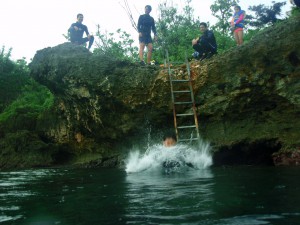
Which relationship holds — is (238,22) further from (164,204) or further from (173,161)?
(164,204)

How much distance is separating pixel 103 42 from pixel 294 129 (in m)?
19.1

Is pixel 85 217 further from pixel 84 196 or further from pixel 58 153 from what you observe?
pixel 58 153

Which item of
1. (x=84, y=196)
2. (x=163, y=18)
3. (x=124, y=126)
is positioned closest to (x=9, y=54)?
(x=163, y=18)

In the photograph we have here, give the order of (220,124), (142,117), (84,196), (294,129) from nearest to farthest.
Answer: (84,196), (294,129), (220,124), (142,117)

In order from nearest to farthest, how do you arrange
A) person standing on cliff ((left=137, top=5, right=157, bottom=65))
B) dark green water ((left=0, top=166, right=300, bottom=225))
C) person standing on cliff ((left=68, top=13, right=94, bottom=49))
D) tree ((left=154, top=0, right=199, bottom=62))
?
dark green water ((left=0, top=166, right=300, bottom=225)), person standing on cliff ((left=137, top=5, right=157, bottom=65)), person standing on cliff ((left=68, top=13, right=94, bottom=49)), tree ((left=154, top=0, right=199, bottom=62))

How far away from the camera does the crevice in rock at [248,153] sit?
32.6ft

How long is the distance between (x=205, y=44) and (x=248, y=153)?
3427 mm

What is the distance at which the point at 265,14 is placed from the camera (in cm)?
1572

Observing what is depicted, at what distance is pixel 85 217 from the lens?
12.2 ft

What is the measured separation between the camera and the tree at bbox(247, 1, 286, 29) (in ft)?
46.1

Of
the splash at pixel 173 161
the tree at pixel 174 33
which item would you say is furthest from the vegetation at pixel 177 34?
the splash at pixel 173 161

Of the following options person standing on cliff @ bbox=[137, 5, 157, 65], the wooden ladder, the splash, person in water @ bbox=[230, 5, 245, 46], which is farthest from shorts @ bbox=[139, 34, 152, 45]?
the splash

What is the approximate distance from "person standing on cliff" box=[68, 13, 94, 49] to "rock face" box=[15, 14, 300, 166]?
31cm

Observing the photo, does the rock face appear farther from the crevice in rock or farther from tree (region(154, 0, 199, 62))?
tree (region(154, 0, 199, 62))
